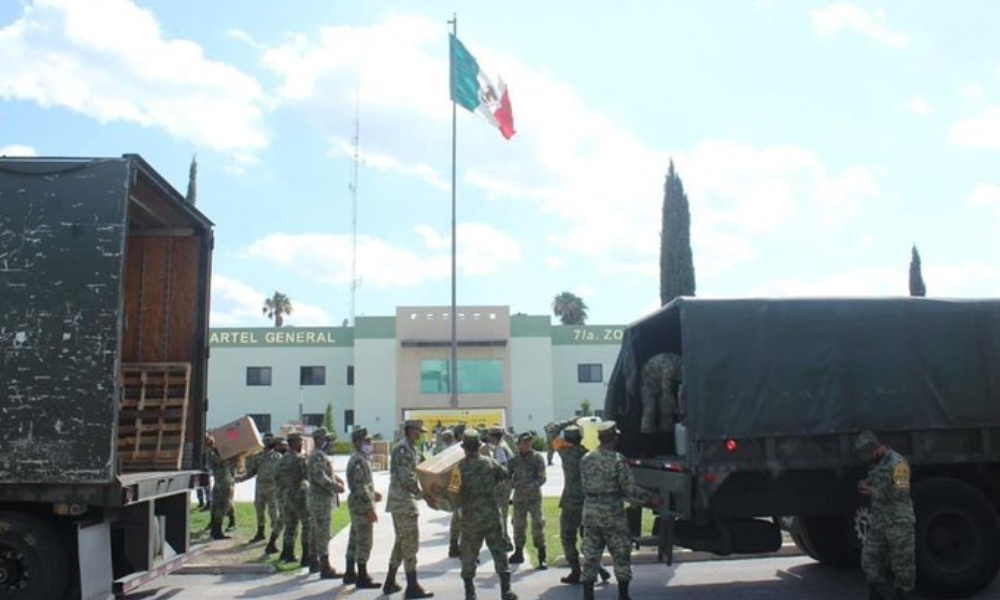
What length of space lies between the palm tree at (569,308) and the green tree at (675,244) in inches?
1633

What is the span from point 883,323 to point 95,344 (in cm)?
727

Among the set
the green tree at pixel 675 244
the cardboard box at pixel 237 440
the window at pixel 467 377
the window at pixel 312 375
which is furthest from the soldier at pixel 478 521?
the window at pixel 312 375

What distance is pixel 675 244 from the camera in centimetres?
3612

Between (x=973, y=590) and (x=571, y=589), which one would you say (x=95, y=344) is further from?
(x=973, y=590)

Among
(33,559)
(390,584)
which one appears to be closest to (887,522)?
(390,584)

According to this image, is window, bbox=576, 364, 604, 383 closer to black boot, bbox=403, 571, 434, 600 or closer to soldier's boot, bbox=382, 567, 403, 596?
soldier's boot, bbox=382, 567, 403, 596

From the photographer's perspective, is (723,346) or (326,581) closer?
(723,346)

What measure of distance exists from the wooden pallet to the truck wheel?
1460 millimetres

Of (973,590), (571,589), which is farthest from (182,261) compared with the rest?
(973,590)

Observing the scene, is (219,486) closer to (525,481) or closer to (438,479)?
(525,481)

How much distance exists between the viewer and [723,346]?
8273 millimetres

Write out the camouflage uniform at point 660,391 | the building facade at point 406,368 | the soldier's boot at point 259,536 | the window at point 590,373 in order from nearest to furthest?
1. the camouflage uniform at point 660,391
2. the soldier's boot at point 259,536
3. the building facade at point 406,368
4. the window at point 590,373

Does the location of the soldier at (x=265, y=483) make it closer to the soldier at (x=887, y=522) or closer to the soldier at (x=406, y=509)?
the soldier at (x=406, y=509)

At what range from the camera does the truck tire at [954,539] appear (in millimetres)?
8047
